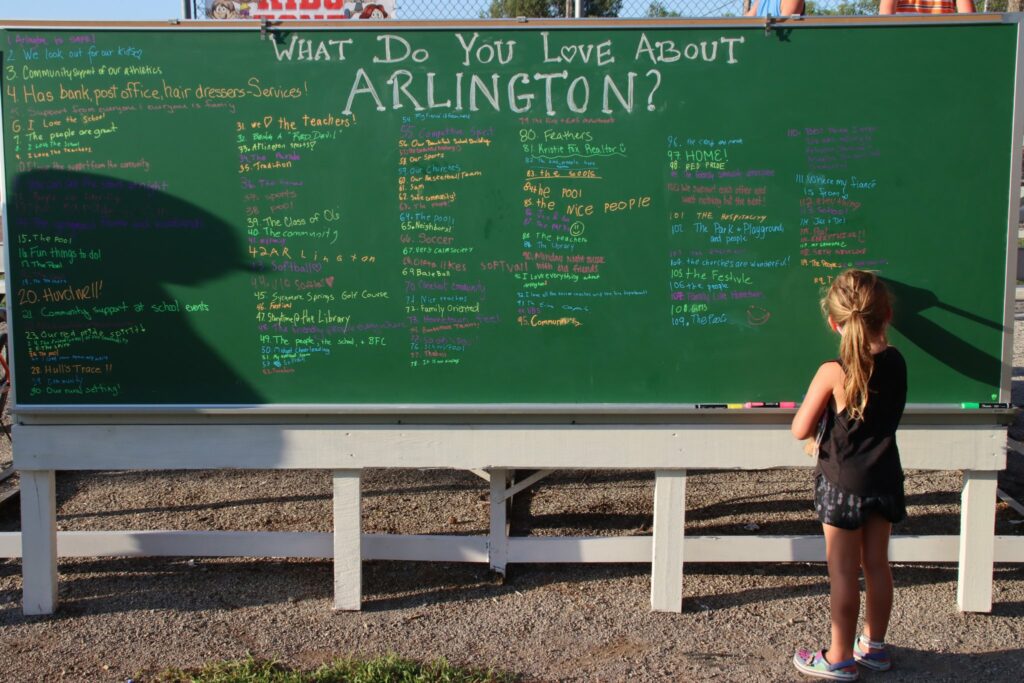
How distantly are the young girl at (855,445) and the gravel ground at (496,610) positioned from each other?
0.43 m

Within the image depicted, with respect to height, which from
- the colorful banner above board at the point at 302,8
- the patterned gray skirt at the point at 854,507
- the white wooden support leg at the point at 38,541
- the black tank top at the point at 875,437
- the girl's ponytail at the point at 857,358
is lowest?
the white wooden support leg at the point at 38,541

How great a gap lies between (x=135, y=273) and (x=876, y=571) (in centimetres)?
A: 333

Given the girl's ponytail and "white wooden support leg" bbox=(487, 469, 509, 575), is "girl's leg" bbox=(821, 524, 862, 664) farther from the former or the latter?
"white wooden support leg" bbox=(487, 469, 509, 575)

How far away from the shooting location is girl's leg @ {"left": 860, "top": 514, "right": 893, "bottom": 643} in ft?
11.7

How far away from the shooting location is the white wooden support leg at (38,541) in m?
4.32

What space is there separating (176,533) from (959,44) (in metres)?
4.16

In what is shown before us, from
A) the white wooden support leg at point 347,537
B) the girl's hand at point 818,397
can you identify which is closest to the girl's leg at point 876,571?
the girl's hand at point 818,397

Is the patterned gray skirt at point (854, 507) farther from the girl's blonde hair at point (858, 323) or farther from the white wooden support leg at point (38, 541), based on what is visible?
the white wooden support leg at point (38, 541)

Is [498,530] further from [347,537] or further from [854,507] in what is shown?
[854,507]

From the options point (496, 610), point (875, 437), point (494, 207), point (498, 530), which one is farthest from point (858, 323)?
point (496, 610)

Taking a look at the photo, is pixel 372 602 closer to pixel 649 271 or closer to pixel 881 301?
pixel 649 271

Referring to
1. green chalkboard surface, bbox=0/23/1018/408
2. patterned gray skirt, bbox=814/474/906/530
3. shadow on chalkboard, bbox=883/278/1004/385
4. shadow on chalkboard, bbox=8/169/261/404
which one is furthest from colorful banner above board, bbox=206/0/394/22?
patterned gray skirt, bbox=814/474/906/530

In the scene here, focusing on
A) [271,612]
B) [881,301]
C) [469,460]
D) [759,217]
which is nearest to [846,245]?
[759,217]

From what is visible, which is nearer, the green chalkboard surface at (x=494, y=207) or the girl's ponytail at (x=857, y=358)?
the girl's ponytail at (x=857, y=358)
